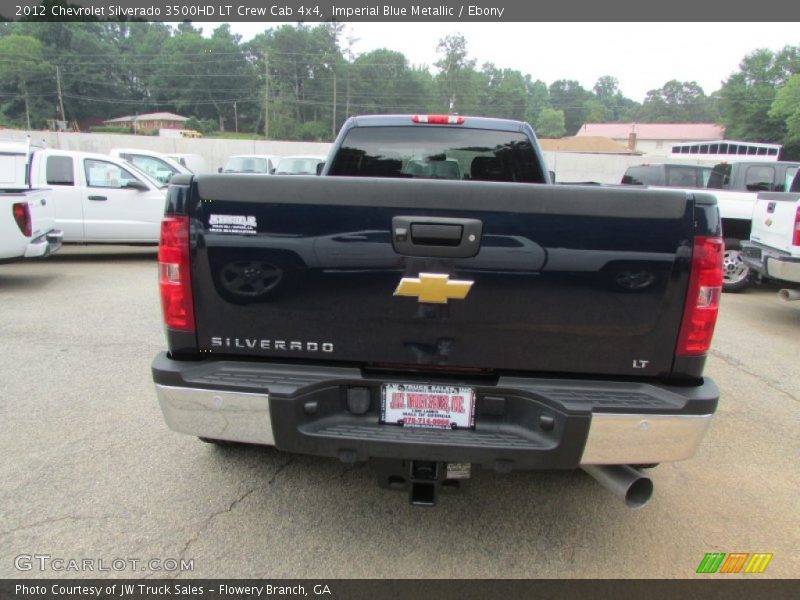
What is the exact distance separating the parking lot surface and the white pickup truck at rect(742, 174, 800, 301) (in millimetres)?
2580

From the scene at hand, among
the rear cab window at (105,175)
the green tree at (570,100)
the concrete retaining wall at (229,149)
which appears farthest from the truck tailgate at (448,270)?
the green tree at (570,100)

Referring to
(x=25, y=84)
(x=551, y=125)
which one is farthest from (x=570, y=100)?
(x=25, y=84)

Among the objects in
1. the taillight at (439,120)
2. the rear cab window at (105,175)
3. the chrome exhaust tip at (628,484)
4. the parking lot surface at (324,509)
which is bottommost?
the parking lot surface at (324,509)

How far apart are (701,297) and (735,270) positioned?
7.69 meters

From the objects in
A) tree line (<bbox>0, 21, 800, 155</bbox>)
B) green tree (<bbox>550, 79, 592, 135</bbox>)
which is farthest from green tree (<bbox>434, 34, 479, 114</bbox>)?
green tree (<bbox>550, 79, 592, 135</bbox>)

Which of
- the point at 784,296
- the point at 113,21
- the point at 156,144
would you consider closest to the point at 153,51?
the point at 113,21

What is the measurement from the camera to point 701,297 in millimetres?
2197

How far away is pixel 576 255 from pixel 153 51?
117610 mm

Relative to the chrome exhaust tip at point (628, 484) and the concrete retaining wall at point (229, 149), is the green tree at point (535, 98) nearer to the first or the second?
the concrete retaining wall at point (229, 149)

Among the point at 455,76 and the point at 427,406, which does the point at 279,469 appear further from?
the point at 455,76

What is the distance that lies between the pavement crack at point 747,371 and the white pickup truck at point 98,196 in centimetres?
888

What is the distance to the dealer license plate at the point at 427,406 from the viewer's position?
7.43 feet

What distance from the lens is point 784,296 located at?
6344 mm

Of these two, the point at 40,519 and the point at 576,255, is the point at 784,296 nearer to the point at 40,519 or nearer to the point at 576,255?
the point at 576,255
